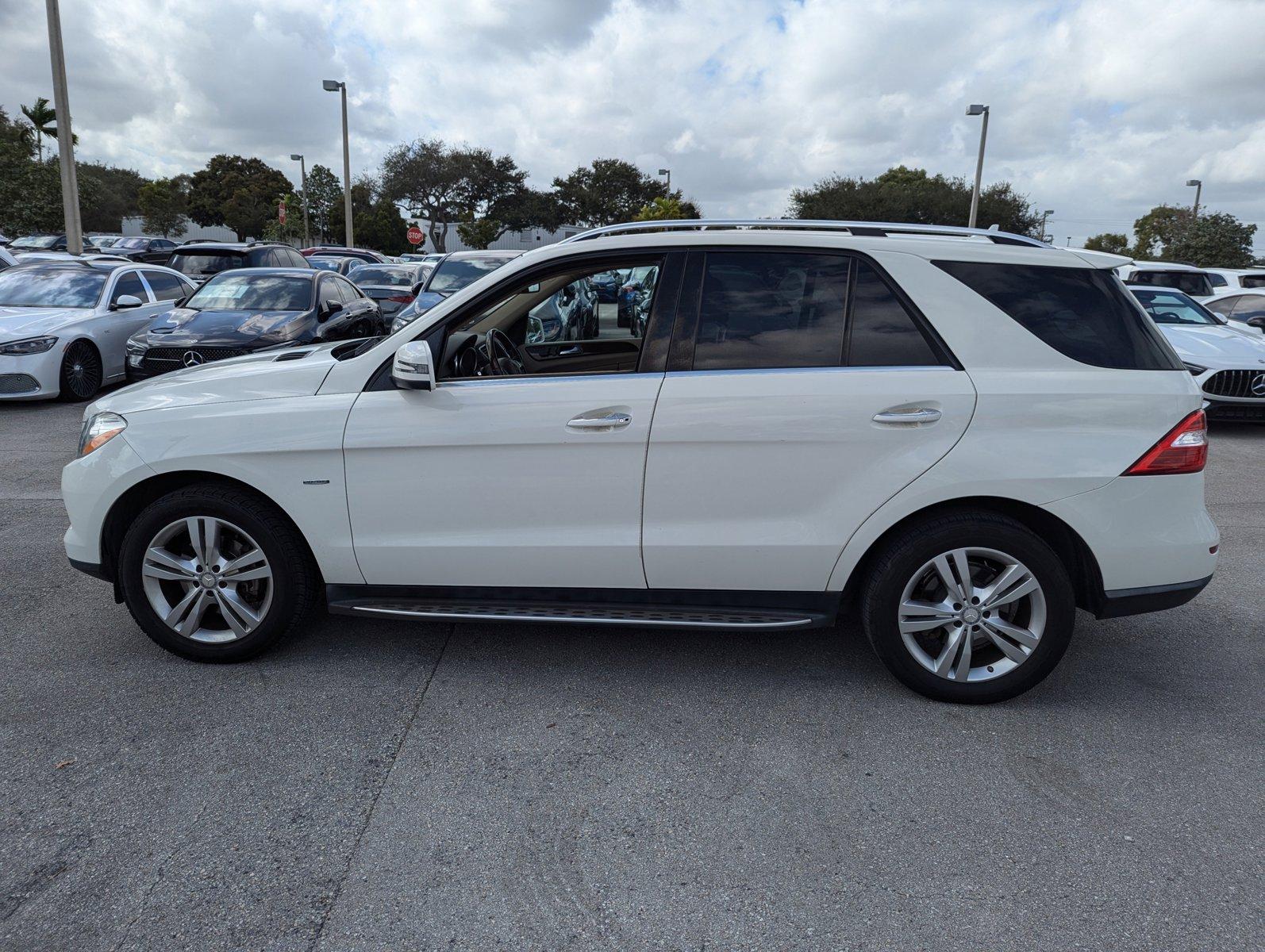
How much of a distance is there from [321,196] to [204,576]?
68460 mm

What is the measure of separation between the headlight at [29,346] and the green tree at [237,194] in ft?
202

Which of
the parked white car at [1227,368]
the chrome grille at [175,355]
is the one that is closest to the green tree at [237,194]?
the chrome grille at [175,355]

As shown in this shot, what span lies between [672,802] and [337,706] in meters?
1.42

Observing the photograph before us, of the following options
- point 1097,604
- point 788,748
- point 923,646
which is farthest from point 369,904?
point 1097,604

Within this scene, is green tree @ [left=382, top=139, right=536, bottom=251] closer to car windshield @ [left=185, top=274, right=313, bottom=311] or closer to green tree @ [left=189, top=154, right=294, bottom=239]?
green tree @ [left=189, top=154, right=294, bottom=239]

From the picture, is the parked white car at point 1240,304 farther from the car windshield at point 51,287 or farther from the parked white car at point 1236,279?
the car windshield at point 51,287

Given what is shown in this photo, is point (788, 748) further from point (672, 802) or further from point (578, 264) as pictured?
point (578, 264)

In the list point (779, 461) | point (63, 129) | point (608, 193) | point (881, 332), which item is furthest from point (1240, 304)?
point (608, 193)

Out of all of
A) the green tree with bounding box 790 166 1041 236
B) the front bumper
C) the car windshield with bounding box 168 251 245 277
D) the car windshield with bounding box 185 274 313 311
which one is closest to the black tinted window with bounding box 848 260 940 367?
the car windshield with bounding box 185 274 313 311

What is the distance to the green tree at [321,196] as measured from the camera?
65.9 meters

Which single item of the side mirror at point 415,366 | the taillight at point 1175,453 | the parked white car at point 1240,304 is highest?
the parked white car at point 1240,304

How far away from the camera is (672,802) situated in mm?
2969

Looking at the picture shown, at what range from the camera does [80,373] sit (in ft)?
33.9

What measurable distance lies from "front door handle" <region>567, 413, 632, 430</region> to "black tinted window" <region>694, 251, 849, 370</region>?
352mm
